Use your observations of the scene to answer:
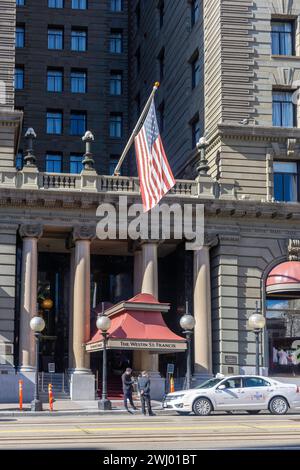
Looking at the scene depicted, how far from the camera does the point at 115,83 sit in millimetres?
66250

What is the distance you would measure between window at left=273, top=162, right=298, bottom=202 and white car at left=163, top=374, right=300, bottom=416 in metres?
15.9

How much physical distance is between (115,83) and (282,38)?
22678 millimetres

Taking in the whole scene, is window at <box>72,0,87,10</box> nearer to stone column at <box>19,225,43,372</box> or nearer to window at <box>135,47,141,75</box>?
window at <box>135,47,141,75</box>

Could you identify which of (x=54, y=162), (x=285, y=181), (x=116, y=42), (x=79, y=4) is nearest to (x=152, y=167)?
(x=285, y=181)

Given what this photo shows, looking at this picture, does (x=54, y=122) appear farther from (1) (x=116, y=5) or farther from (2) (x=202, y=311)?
(2) (x=202, y=311)

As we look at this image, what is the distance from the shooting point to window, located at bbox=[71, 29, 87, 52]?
64.6 metres

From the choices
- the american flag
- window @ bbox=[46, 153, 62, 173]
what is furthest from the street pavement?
window @ bbox=[46, 153, 62, 173]

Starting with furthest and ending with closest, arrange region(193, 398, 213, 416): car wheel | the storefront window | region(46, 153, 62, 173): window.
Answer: region(46, 153, 62, 173): window → the storefront window → region(193, 398, 213, 416): car wheel

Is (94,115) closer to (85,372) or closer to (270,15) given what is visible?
(270,15)

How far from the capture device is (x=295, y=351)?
43.7m

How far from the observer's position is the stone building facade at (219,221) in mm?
41906

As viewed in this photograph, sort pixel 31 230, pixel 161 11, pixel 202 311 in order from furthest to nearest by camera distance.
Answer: pixel 161 11
pixel 202 311
pixel 31 230

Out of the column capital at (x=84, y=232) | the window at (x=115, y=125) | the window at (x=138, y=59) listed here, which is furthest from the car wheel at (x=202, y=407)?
the window at (x=115, y=125)
